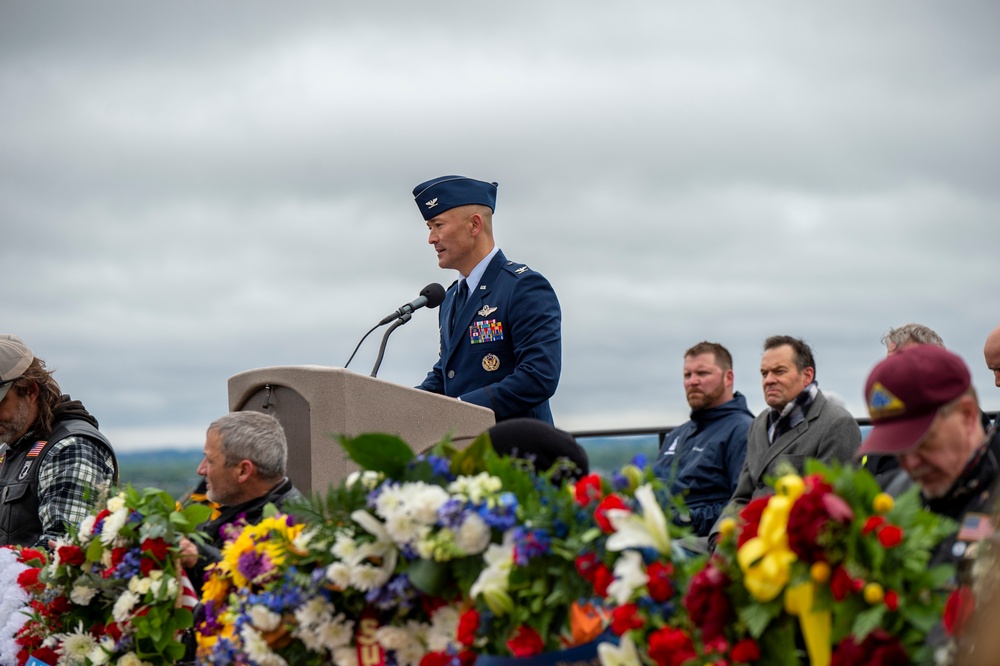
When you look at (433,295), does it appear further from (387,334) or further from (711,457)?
(711,457)

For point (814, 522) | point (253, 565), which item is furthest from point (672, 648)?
point (253, 565)

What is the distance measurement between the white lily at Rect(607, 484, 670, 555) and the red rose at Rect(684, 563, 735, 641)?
7.5 inches

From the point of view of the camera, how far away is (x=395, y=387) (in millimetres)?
4309

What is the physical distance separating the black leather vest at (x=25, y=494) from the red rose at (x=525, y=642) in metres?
3.14

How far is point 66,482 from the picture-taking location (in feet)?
16.0

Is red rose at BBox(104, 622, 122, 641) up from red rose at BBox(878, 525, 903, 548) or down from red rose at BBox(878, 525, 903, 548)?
down

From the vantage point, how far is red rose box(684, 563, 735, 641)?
6.65 feet

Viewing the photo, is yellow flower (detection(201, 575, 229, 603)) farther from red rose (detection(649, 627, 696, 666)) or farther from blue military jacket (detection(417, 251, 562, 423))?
red rose (detection(649, 627, 696, 666))

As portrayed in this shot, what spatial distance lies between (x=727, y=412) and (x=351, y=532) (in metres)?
3.30

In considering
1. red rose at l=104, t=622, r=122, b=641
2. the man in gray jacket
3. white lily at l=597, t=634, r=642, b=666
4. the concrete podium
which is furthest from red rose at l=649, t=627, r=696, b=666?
the man in gray jacket

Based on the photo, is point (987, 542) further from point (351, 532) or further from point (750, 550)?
point (351, 532)

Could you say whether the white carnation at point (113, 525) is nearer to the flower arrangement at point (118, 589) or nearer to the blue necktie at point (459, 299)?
the flower arrangement at point (118, 589)

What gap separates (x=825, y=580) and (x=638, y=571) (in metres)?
0.39

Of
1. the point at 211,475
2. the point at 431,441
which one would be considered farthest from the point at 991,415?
the point at 211,475
